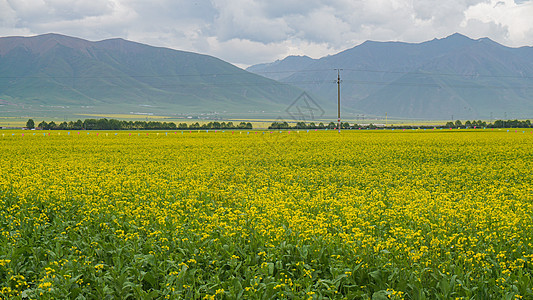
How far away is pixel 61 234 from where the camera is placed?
9.94 m

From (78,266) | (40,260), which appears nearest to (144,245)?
(78,266)

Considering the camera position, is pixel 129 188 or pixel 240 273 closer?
pixel 240 273

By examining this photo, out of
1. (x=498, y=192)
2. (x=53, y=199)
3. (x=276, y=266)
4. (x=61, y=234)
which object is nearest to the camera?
(x=276, y=266)

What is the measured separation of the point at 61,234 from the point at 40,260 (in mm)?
880

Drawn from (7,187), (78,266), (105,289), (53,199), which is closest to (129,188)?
(53,199)

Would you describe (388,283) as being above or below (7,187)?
below

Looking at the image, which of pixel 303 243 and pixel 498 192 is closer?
pixel 303 243

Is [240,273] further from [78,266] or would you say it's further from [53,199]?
[53,199]

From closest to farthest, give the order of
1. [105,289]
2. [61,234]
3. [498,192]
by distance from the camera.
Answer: [105,289], [61,234], [498,192]

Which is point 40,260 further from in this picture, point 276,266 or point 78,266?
point 276,266

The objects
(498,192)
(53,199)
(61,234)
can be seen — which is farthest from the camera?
(498,192)

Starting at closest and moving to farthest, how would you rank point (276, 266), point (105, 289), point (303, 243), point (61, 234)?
point (105, 289)
point (276, 266)
point (303, 243)
point (61, 234)

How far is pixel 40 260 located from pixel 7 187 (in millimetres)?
6624

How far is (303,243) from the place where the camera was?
8812 mm
